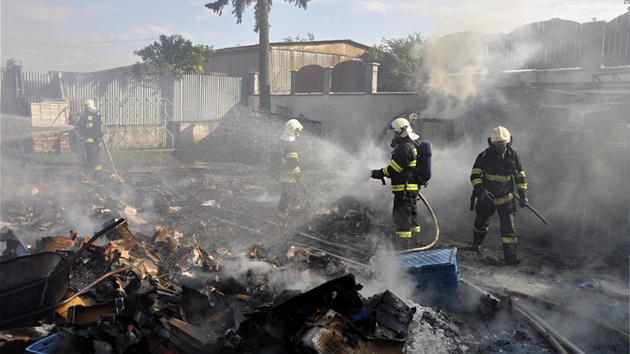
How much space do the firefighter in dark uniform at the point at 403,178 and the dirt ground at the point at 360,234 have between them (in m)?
0.64

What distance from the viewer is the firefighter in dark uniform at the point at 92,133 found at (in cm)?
1139

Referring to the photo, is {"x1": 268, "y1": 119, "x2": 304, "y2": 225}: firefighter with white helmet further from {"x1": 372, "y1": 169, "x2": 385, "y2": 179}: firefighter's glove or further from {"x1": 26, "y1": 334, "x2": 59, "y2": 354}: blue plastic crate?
{"x1": 26, "y1": 334, "x2": 59, "y2": 354}: blue plastic crate

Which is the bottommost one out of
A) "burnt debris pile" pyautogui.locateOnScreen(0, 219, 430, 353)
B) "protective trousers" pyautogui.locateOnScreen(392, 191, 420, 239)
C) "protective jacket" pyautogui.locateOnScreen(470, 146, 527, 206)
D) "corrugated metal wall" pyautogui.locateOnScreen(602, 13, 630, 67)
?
"burnt debris pile" pyautogui.locateOnScreen(0, 219, 430, 353)

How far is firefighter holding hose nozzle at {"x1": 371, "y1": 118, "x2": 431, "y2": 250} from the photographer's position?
6316 mm

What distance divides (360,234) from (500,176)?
255 cm

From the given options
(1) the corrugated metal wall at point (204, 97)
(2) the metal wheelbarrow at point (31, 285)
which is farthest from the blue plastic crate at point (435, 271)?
(1) the corrugated metal wall at point (204, 97)

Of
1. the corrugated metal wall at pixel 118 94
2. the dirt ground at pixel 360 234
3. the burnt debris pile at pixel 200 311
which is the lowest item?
the dirt ground at pixel 360 234

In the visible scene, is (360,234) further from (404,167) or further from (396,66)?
(396,66)

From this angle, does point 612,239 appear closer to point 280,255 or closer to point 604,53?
point 280,255

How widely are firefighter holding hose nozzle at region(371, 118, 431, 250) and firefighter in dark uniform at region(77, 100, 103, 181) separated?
8.04 metres

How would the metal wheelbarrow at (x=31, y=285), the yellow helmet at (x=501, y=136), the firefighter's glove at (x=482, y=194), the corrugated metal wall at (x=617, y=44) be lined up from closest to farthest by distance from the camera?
the metal wheelbarrow at (x=31, y=285), the yellow helmet at (x=501, y=136), the firefighter's glove at (x=482, y=194), the corrugated metal wall at (x=617, y=44)

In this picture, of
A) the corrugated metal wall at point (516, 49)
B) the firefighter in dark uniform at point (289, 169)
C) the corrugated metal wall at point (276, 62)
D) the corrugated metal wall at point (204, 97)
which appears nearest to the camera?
the firefighter in dark uniform at point (289, 169)

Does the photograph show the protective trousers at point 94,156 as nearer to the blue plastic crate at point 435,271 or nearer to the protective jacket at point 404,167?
the protective jacket at point 404,167

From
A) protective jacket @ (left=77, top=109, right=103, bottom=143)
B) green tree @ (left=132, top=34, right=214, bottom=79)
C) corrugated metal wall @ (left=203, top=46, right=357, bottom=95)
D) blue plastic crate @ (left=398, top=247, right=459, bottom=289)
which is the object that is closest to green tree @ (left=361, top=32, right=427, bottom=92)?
corrugated metal wall @ (left=203, top=46, right=357, bottom=95)
